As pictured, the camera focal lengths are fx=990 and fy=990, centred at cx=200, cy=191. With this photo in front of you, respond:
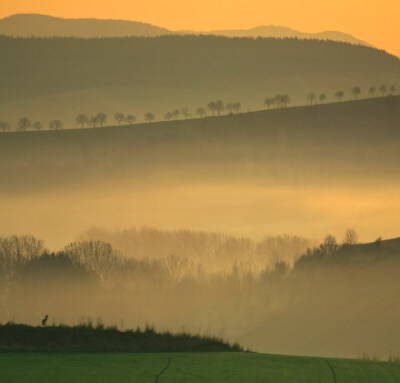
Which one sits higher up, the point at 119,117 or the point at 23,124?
the point at 119,117

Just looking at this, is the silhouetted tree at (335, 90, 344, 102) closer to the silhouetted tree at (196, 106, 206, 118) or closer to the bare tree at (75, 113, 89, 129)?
the silhouetted tree at (196, 106, 206, 118)

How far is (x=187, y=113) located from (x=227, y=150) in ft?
11.7

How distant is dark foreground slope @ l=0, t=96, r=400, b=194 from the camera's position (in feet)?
147

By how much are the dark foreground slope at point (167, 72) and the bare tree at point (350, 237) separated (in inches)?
446

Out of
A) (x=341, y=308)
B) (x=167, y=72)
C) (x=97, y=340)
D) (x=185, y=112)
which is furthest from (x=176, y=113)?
(x=97, y=340)

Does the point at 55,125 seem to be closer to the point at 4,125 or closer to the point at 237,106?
the point at 4,125

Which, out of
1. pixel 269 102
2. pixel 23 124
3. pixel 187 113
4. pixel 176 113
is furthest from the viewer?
pixel 176 113

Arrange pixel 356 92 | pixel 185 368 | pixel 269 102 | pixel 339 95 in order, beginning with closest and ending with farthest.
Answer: pixel 185 368 → pixel 339 95 → pixel 356 92 → pixel 269 102

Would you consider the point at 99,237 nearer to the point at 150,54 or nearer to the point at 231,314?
the point at 231,314

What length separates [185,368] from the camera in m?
15.3

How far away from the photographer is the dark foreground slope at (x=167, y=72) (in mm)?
50031

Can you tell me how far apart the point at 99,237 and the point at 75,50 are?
19846 millimetres

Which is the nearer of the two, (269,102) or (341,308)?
(341,308)

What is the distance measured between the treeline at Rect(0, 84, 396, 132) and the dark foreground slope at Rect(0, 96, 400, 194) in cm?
51
